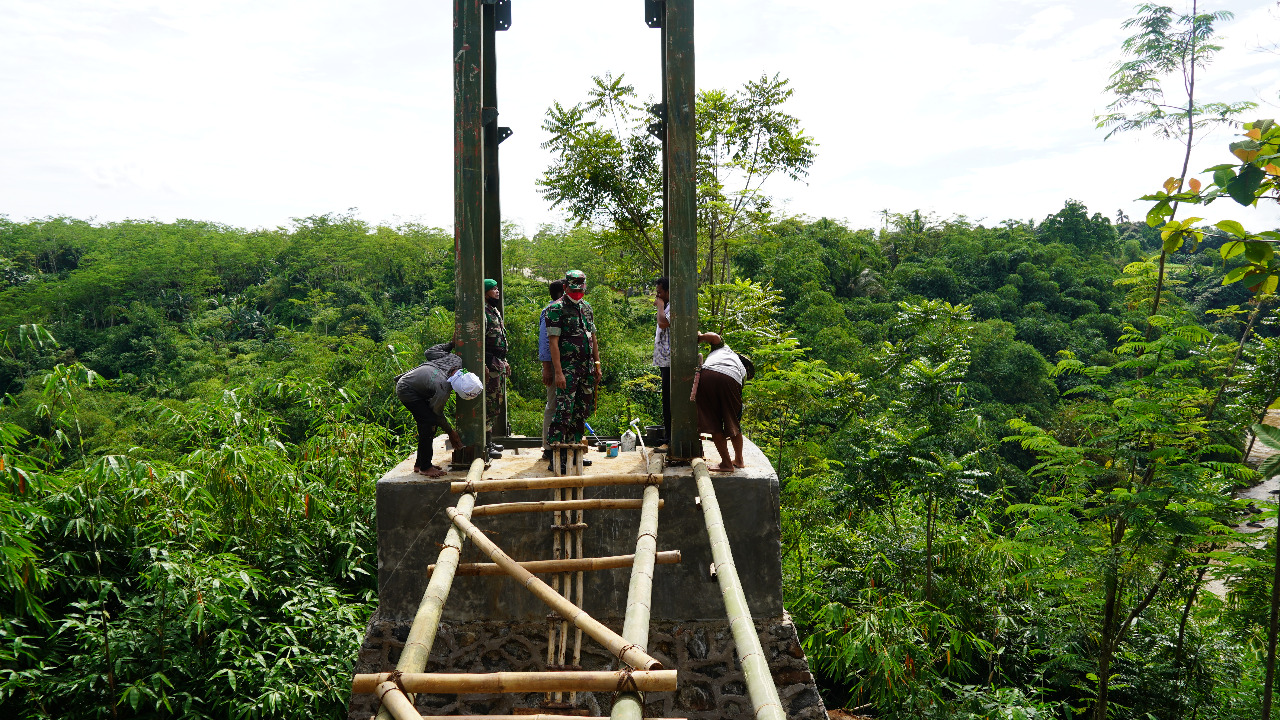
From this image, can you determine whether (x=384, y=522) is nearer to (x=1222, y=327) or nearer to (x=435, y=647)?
(x=435, y=647)

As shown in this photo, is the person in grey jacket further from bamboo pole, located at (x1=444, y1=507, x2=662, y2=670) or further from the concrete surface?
bamboo pole, located at (x1=444, y1=507, x2=662, y2=670)

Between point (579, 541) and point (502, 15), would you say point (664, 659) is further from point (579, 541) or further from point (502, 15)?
point (502, 15)

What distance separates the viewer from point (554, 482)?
407cm

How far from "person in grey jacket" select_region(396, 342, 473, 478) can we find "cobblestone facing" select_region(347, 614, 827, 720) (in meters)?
1.00

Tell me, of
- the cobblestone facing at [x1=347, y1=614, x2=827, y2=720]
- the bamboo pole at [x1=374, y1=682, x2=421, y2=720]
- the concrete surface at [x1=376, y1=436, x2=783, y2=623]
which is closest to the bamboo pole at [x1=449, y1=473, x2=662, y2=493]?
the concrete surface at [x1=376, y1=436, x2=783, y2=623]

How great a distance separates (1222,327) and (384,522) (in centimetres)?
2954

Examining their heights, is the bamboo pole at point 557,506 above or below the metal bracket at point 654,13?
below

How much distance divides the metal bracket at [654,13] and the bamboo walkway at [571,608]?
3003 mm

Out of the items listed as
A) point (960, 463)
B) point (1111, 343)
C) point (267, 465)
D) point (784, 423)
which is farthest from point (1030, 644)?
point (1111, 343)

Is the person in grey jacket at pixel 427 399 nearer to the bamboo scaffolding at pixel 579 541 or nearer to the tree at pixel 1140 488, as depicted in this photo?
the bamboo scaffolding at pixel 579 541

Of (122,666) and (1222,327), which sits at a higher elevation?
(1222,327)

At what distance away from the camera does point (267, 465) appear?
6.64 m

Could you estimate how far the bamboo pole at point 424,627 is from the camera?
2250mm

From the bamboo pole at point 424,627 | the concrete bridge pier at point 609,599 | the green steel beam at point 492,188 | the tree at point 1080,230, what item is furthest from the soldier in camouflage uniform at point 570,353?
the tree at point 1080,230
